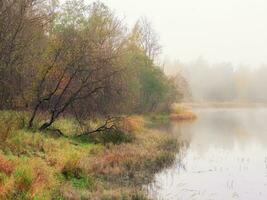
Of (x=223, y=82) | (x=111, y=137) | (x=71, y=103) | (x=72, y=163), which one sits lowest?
(x=72, y=163)

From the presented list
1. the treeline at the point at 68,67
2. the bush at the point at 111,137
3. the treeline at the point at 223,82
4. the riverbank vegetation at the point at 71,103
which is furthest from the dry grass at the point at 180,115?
the treeline at the point at 223,82

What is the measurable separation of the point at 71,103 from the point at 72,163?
10.5 m

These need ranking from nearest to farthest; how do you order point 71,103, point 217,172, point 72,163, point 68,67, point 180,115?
1. point 72,163
2. point 217,172
3. point 68,67
4. point 71,103
5. point 180,115

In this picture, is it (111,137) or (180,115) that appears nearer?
(111,137)

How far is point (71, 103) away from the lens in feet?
87.5

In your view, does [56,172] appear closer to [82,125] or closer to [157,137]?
[82,125]

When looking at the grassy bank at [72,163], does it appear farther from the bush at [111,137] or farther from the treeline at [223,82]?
the treeline at [223,82]

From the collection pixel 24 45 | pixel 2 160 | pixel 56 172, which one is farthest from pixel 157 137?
pixel 2 160

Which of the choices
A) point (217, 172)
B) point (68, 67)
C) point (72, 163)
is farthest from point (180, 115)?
point (72, 163)

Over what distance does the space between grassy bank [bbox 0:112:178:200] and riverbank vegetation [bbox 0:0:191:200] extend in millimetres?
55

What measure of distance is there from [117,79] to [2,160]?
13.8 m

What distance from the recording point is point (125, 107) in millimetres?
28531

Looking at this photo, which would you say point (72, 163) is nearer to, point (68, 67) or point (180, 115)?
point (68, 67)

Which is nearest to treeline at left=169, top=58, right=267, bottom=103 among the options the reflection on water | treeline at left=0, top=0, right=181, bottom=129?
the reflection on water
